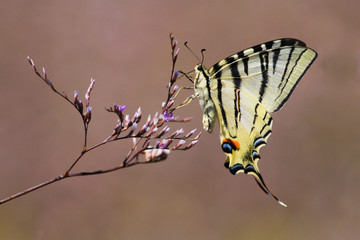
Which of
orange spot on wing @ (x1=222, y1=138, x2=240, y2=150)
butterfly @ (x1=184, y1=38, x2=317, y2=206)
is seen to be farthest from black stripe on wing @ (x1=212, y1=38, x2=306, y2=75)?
orange spot on wing @ (x1=222, y1=138, x2=240, y2=150)

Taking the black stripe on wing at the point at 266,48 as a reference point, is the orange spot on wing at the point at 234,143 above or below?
below

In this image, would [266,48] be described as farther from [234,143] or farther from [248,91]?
[234,143]

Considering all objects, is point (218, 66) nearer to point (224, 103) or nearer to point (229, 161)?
point (224, 103)

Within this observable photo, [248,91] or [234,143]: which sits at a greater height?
[248,91]

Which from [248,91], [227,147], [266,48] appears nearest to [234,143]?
[227,147]

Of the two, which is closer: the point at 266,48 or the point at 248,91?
the point at 266,48

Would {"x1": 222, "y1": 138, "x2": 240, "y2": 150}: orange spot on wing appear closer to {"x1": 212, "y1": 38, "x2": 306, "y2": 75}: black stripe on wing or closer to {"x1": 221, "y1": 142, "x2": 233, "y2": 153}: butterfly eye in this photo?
{"x1": 221, "y1": 142, "x2": 233, "y2": 153}: butterfly eye

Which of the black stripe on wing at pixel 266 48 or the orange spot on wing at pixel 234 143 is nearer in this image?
the black stripe on wing at pixel 266 48

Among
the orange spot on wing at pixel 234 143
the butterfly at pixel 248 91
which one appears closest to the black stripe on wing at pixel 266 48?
the butterfly at pixel 248 91

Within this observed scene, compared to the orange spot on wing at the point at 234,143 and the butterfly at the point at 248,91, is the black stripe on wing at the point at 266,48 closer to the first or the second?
the butterfly at the point at 248,91
